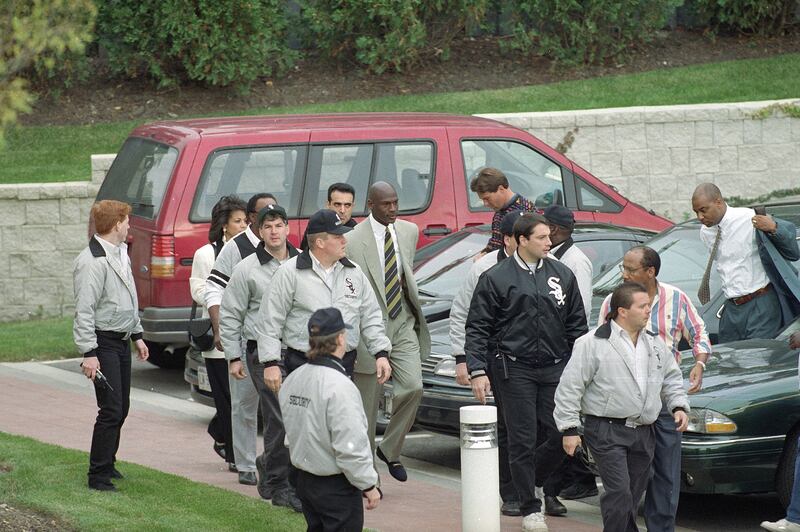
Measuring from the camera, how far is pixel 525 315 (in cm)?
756

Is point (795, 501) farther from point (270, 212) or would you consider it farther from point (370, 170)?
Result: point (370, 170)

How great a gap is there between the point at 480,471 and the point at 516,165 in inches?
226

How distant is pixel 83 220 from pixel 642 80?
8593 millimetres

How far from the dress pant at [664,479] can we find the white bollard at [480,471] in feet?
2.79

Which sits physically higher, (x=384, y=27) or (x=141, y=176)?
(x=384, y=27)

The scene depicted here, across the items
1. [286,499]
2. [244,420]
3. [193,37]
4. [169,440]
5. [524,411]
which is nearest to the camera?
[524,411]

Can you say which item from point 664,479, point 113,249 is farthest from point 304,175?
point 664,479

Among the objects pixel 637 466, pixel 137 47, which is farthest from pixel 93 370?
pixel 137 47

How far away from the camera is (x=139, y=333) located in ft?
27.0

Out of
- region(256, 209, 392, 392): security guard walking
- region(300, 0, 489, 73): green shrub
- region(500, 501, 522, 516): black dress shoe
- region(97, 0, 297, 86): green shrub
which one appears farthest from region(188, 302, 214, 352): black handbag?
region(300, 0, 489, 73): green shrub

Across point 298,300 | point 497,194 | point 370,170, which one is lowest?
point 298,300

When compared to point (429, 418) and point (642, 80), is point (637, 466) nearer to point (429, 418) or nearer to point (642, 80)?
point (429, 418)

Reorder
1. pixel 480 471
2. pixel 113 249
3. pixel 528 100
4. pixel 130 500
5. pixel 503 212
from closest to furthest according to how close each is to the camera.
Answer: pixel 480 471, pixel 130 500, pixel 113 249, pixel 503 212, pixel 528 100

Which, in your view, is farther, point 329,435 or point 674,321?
point 674,321
